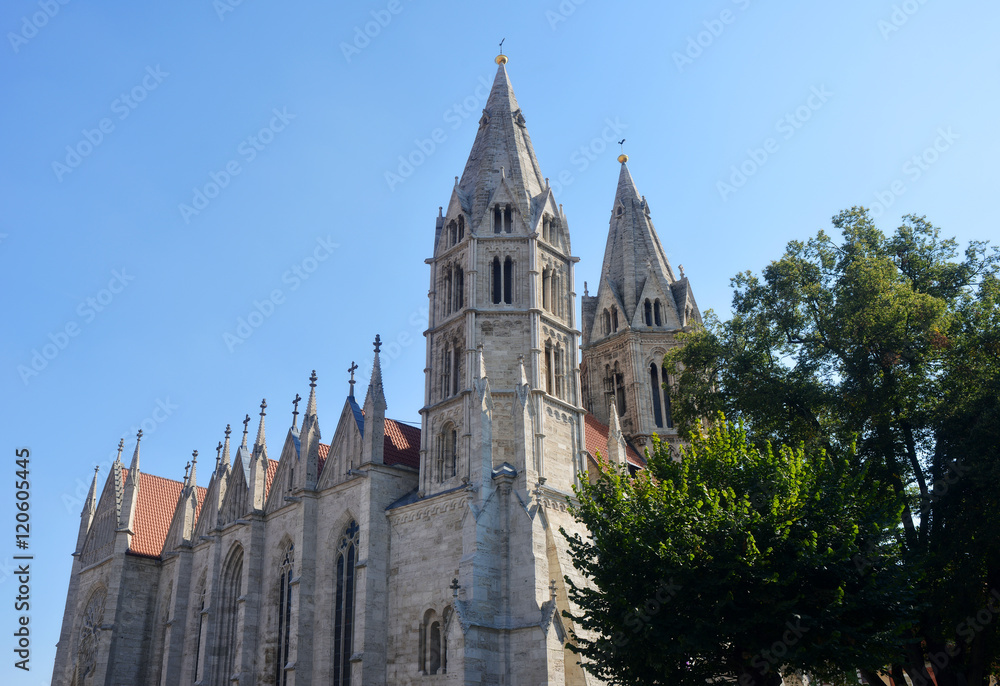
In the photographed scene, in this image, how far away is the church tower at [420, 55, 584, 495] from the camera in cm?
2680

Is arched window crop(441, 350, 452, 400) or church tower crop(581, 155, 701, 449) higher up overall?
church tower crop(581, 155, 701, 449)

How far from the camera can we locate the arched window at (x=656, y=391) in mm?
39750

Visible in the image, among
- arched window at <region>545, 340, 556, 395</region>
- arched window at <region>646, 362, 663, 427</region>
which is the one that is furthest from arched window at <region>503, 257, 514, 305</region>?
arched window at <region>646, 362, 663, 427</region>

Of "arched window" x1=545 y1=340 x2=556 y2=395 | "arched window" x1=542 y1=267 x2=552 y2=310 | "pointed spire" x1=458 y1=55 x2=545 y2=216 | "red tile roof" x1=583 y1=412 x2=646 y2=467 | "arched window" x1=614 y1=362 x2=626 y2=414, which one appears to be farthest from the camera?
"arched window" x1=614 y1=362 x2=626 y2=414

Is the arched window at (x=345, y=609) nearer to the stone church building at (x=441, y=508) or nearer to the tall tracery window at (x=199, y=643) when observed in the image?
the stone church building at (x=441, y=508)

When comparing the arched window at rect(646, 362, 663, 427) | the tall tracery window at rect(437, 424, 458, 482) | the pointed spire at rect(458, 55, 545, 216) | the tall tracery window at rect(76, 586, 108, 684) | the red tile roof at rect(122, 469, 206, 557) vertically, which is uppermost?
the pointed spire at rect(458, 55, 545, 216)

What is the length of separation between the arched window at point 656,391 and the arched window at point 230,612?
67.1 ft

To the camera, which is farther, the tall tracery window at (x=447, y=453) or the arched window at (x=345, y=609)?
the tall tracery window at (x=447, y=453)

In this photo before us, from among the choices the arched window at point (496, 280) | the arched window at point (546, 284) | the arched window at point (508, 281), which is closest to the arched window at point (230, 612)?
the arched window at point (496, 280)

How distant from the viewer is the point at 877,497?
69.4 feet

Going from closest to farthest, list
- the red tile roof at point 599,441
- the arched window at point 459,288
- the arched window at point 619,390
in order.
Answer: the arched window at point 459,288 < the red tile roof at point 599,441 < the arched window at point 619,390

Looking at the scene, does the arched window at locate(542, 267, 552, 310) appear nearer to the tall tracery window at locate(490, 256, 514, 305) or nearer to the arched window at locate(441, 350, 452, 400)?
the tall tracery window at locate(490, 256, 514, 305)

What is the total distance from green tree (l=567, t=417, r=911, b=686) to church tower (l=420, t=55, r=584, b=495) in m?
7.28

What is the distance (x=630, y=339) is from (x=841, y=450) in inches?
A: 776
